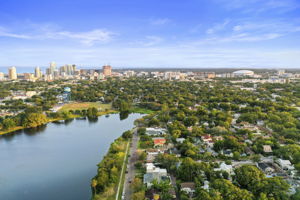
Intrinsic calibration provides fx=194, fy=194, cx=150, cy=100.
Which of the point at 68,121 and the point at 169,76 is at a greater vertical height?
the point at 169,76

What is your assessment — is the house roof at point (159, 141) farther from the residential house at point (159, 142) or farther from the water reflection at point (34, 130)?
the water reflection at point (34, 130)

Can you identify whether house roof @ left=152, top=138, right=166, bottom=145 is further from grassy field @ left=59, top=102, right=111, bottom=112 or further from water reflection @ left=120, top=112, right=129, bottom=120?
grassy field @ left=59, top=102, right=111, bottom=112

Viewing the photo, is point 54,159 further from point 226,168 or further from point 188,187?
point 226,168

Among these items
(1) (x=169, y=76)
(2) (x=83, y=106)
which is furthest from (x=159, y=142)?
(1) (x=169, y=76)

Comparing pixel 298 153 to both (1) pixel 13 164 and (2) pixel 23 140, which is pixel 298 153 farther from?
(2) pixel 23 140

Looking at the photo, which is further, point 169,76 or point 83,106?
point 169,76

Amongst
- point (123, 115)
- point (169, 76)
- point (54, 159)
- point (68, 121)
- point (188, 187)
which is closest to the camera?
point (188, 187)

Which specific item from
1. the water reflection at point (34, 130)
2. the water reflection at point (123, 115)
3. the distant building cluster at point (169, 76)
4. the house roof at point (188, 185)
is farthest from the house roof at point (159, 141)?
the distant building cluster at point (169, 76)

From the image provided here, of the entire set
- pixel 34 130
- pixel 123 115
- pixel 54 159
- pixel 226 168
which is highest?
pixel 226 168

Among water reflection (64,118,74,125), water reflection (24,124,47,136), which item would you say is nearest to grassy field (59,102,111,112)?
water reflection (64,118,74,125)

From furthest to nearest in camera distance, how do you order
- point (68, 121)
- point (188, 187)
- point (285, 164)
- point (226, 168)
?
point (68, 121) < point (285, 164) < point (226, 168) < point (188, 187)
